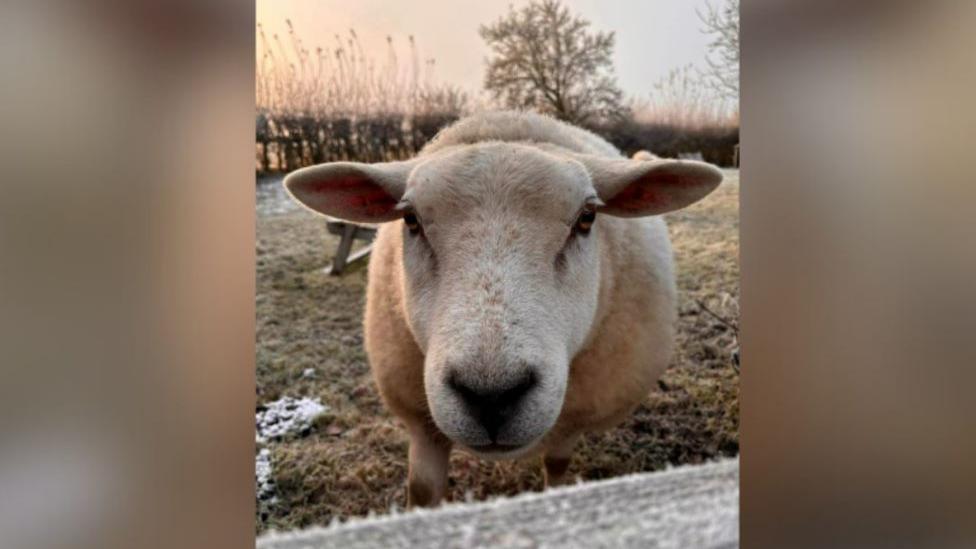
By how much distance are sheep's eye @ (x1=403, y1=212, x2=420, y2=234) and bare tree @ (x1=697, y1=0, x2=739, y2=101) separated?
3.64ft

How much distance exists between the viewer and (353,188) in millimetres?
1953

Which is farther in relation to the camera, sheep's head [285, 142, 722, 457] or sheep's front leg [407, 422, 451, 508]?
sheep's front leg [407, 422, 451, 508]

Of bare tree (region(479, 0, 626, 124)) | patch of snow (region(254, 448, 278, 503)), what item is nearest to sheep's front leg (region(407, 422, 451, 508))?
patch of snow (region(254, 448, 278, 503))

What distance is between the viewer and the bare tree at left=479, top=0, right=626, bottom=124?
2.12m

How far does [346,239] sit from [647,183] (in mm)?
894

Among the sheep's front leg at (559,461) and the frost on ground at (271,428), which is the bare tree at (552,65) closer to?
the sheep's front leg at (559,461)

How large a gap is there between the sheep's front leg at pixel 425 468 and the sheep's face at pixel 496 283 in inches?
6.3

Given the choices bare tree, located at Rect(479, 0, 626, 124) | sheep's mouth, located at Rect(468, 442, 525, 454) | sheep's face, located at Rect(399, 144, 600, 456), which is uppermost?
bare tree, located at Rect(479, 0, 626, 124)
